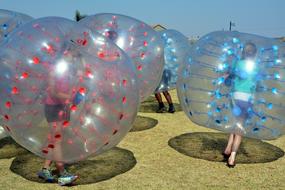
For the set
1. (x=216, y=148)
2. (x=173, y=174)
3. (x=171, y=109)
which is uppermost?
(x=173, y=174)

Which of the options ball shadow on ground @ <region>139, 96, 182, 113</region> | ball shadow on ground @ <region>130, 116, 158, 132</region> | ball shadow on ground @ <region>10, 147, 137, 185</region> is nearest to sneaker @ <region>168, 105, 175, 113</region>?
ball shadow on ground @ <region>139, 96, 182, 113</region>

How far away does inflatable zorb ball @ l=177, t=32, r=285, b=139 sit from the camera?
4723 millimetres

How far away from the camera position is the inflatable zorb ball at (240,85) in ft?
15.5

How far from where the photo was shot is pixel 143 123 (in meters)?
8.22

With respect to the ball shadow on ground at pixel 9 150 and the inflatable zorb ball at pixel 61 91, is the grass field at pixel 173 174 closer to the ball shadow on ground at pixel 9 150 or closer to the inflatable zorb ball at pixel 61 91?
the ball shadow on ground at pixel 9 150

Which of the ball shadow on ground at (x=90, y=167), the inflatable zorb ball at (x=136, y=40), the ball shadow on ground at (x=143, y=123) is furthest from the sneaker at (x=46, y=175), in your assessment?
the ball shadow on ground at (x=143, y=123)

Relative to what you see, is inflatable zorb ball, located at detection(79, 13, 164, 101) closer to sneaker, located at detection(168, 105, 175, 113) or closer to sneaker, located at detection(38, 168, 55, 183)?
sneaker, located at detection(38, 168, 55, 183)

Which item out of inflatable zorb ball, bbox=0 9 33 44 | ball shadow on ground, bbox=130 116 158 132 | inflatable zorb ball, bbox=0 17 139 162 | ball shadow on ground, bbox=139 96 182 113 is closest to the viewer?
inflatable zorb ball, bbox=0 17 139 162

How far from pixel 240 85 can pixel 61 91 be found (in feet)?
7.97

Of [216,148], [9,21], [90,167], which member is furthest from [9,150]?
[216,148]

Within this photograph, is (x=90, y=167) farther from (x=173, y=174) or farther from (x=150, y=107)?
(x=150, y=107)

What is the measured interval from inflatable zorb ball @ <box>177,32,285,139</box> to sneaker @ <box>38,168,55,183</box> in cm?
217

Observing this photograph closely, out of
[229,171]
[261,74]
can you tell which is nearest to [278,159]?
[229,171]

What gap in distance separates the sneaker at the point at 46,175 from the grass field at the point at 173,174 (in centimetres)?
9
